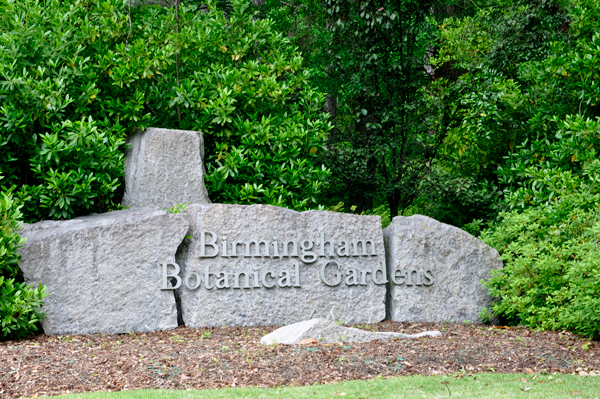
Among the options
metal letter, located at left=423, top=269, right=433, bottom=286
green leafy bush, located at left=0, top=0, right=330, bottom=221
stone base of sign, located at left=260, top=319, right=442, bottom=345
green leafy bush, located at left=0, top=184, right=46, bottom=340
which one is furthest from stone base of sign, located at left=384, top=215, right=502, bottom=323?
green leafy bush, located at left=0, top=184, right=46, bottom=340

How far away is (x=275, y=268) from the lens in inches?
283

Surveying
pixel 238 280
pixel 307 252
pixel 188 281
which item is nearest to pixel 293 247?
pixel 307 252

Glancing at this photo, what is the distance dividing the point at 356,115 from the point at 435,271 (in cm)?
362

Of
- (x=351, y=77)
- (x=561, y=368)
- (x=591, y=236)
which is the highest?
(x=351, y=77)

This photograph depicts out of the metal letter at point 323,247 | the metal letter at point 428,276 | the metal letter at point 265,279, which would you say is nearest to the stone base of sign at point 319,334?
the metal letter at point 265,279

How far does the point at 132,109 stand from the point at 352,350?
14.1ft

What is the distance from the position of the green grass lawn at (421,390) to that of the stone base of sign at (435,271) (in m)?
2.80

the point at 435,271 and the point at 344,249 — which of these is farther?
the point at 435,271

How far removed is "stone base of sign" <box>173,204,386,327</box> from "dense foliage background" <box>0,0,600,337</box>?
75 centimetres

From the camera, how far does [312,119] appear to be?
8859 millimetres

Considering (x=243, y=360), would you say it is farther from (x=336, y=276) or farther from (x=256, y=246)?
(x=336, y=276)

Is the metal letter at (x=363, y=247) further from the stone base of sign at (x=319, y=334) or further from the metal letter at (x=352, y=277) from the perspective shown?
the stone base of sign at (x=319, y=334)

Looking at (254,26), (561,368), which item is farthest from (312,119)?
(561,368)

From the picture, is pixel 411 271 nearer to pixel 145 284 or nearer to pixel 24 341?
pixel 145 284
